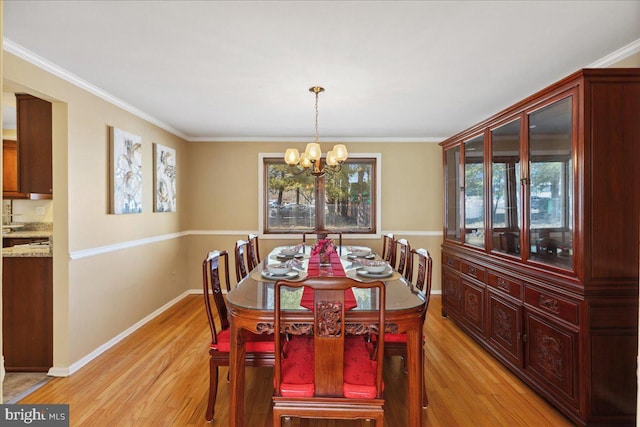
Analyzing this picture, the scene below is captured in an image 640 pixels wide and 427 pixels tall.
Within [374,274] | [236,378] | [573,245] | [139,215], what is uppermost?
[139,215]

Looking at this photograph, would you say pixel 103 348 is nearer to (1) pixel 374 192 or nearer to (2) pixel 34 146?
(2) pixel 34 146

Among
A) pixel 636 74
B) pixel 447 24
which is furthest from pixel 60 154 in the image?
pixel 636 74

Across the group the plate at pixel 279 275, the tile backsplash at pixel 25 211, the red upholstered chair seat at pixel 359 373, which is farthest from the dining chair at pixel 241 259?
the tile backsplash at pixel 25 211

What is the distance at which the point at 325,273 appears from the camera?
8.86 feet

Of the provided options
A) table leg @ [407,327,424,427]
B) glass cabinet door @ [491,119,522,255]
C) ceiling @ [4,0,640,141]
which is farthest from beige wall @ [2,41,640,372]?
table leg @ [407,327,424,427]

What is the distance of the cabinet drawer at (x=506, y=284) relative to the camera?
2.70 meters

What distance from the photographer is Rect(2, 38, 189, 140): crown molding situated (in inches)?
93.9

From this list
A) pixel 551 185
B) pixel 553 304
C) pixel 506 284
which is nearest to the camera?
pixel 553 304

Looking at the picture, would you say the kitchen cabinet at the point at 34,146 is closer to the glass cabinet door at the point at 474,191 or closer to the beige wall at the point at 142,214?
the beige wall at the point at 142,214

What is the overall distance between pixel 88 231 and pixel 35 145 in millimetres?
862

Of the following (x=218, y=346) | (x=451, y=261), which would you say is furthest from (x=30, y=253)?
(x=451, y=261)

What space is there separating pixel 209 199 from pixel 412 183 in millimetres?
3113

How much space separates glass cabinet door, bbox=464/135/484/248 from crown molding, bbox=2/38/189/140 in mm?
3618

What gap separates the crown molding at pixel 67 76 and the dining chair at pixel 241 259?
1922 millimetres
